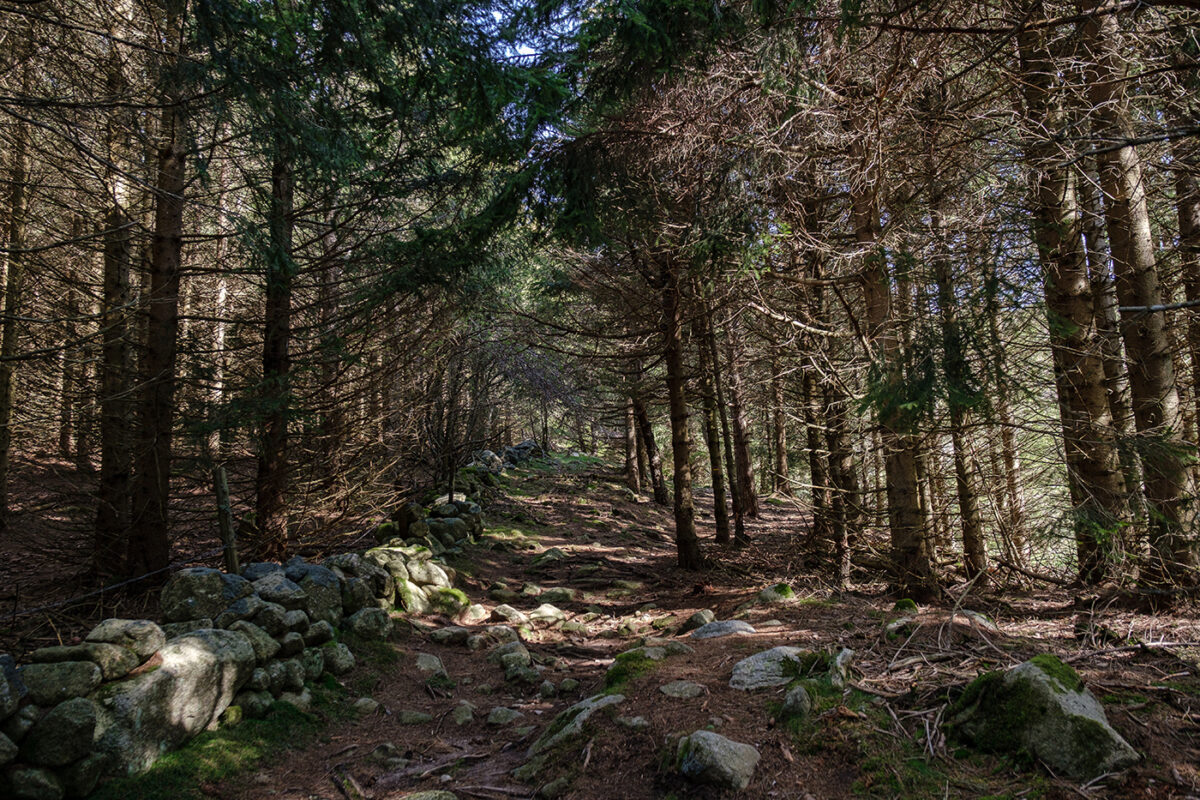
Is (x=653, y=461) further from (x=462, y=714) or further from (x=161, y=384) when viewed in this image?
(x=161, y=384)

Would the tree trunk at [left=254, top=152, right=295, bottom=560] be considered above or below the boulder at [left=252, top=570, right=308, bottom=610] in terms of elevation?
above

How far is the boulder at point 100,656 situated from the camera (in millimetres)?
3340

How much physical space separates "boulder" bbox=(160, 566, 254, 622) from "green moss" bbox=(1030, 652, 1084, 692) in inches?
224

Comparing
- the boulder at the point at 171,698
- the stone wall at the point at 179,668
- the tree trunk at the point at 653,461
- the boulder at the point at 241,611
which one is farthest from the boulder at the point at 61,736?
the tree trunk at the point at 653,461

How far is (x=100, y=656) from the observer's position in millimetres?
3426

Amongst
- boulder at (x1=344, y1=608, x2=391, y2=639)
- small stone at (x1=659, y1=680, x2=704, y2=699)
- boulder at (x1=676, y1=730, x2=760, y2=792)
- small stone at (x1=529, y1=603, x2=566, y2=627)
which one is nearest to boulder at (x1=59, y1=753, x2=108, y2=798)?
boulder at (x1=344, y1=608, x2=391, y2=639)

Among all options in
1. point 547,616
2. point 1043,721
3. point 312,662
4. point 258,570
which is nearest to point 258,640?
point 312,662

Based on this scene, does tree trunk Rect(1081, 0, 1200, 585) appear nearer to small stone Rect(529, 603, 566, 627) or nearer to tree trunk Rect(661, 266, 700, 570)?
tree trunk Rect(661, 266, 700, 570)

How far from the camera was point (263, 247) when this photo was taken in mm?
5707

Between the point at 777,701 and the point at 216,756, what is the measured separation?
3519 millimetres

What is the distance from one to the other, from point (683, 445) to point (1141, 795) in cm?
777

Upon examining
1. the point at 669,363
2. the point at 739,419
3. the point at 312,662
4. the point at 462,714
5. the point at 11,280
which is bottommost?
the point at 462,714

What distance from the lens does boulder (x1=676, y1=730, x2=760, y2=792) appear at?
2771 mm

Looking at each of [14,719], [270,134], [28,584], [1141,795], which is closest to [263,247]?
[270,134]
